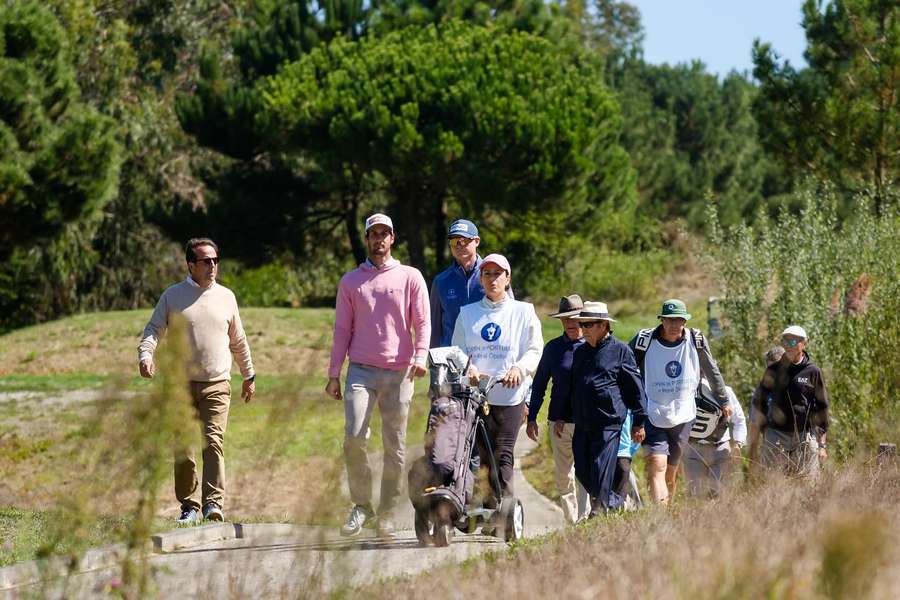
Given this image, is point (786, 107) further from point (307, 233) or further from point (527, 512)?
point (307, 233)


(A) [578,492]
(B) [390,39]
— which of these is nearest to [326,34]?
(B) [390,39]

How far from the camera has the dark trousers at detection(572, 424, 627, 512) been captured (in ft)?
30.4

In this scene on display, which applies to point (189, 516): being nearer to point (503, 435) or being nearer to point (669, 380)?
point (503, 435)

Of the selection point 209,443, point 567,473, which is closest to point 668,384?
point 567,473

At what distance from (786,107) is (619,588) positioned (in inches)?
910

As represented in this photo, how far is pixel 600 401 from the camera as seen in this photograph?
30.5 ft

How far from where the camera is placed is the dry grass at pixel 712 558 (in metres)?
4.18

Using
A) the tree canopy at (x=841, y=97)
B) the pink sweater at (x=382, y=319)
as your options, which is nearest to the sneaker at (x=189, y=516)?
the pink sweater at (x=382, y=319)

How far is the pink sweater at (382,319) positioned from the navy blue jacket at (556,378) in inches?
37.8

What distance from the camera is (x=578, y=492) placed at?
35.7ft

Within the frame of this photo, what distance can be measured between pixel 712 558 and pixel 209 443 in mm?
5800

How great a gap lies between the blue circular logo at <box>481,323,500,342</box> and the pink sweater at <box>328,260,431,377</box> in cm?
41

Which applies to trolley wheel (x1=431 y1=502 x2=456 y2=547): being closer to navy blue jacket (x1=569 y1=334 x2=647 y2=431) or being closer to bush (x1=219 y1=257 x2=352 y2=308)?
navy blue jacket (x1=569 y1=334 x2=647 y2=431)

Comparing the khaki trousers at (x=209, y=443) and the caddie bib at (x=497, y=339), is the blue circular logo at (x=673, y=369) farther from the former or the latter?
the khaki trousers at (x=209, y=443)
